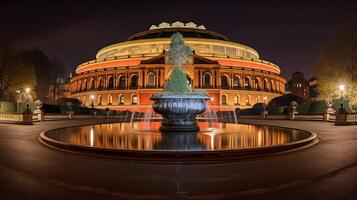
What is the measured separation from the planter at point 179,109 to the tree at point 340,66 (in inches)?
1010

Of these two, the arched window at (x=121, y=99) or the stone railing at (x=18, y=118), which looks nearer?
the stone railing at (x=18, y=118)

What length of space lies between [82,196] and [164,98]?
11256mm

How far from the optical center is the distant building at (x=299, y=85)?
116 m

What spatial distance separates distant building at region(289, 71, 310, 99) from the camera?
11650 centimetres

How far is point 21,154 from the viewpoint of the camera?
10219 millimetres

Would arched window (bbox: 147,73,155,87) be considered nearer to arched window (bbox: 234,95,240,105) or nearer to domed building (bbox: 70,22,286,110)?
domed building (bbox: 70,22,286,110)

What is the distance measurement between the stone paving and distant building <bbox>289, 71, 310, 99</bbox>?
375 feet

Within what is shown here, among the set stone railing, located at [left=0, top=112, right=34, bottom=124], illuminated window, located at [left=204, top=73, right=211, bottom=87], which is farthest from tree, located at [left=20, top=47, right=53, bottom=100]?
illuminated window, located at [left=204, top=73, right=211, bottom=87]

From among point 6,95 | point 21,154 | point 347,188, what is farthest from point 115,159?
point 6,95

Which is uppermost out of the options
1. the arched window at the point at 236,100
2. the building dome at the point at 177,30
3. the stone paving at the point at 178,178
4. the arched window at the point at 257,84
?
Result: the building dome at the point at 177,30

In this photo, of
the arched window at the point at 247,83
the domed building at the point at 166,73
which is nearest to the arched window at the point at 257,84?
the domed building at the point at 166,73

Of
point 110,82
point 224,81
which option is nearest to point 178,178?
point 224,81

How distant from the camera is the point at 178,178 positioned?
7020 millimetres

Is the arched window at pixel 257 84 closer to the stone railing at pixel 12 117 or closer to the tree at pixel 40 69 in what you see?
the tree at pixel 40 69
